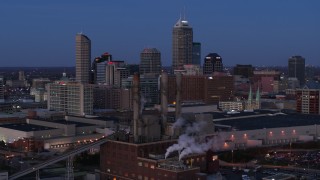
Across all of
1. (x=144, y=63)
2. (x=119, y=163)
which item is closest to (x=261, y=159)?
(x=119, y=163)

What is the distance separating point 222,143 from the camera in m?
35.0

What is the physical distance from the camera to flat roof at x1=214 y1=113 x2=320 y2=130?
128ft

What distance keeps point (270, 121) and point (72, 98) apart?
18531 millimetres

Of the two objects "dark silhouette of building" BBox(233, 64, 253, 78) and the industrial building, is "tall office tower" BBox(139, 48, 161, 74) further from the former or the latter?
the industrial building

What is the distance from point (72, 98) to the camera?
51812mm

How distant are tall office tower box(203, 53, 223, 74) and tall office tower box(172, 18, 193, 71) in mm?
9810

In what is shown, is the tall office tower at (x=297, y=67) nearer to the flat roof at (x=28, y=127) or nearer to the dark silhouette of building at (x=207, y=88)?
the dark silhouette of building at (x=207, y=88)

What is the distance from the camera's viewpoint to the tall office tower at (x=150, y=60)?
85562 millimetres

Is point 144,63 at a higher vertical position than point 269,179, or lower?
higher

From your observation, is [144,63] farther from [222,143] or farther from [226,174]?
[226,174]

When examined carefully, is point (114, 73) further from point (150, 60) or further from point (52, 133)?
point (52, 133)

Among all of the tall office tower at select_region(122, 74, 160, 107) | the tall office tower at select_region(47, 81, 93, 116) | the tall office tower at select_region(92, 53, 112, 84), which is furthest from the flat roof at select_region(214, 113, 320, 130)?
the tall office tower at select_region(92, 53, 112, 84)

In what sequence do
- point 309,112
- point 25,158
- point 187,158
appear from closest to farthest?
point 187,158 → point 25,158 → point 309,112

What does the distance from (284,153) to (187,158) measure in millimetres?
11458
